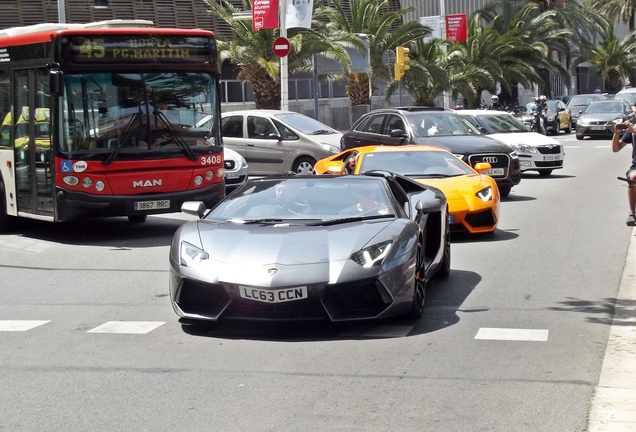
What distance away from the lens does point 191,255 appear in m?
8.36

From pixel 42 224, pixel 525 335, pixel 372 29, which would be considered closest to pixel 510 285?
pixel 525 335

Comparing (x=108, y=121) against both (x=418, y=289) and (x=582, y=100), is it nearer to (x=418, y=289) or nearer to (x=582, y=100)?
(x=418, y=289)

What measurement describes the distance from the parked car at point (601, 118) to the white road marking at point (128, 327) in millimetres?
34091

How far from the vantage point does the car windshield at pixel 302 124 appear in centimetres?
2387

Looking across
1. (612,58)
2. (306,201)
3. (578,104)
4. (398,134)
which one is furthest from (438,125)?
(612,58)

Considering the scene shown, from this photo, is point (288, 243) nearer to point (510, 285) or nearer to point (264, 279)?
point (264, 279)

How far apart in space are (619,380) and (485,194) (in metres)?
7.42

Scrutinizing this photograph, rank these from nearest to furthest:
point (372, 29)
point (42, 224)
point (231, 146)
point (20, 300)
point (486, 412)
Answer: point (486, 412), point (20, 300), point (42, 224), point (231, 146), point (372, 29)

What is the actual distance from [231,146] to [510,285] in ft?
47.5

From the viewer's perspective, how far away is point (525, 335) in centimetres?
805

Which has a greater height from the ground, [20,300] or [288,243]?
[288,243]

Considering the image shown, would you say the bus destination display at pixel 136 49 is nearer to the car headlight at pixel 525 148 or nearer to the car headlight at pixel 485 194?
the car headlight at pixel 485 194

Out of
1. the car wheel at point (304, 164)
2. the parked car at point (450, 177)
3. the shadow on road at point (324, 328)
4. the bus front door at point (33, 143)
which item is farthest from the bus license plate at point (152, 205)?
the car wheel at point (304, 164)

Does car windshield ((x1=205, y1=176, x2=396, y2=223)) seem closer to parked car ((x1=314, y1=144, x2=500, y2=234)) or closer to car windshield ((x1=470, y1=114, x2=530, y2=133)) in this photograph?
parked car ((x1=314, y1=144, x2=500, y2=234))
